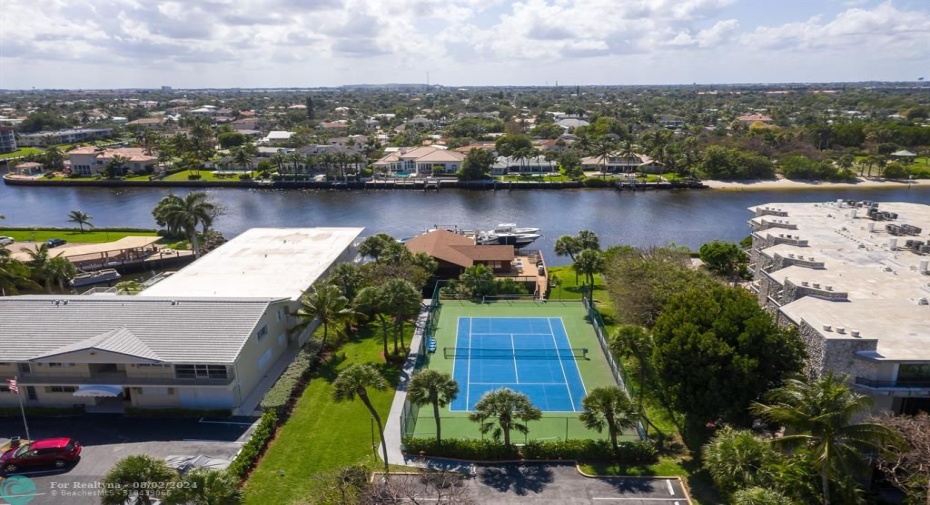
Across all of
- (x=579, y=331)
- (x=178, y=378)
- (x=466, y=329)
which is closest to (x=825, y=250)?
(x=579, y=331)

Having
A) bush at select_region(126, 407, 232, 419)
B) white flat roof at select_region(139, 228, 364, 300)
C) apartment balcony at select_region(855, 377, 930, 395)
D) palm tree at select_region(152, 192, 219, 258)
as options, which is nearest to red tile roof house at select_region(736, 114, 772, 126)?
white flat roof at select_region(139, 228, 364, 300)

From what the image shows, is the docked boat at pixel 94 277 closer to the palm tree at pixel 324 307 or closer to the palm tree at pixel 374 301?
the palm tree at pixel 324 307

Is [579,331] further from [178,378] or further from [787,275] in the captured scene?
[178,378]

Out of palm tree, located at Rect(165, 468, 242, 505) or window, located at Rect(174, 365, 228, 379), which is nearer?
palm tree, located at Rect(165, 468, 242, 505)

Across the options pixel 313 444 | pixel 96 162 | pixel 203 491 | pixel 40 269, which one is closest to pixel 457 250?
pixel 313 444

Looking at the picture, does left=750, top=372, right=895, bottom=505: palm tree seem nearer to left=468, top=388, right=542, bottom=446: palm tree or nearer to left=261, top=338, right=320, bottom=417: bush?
left=468, top=388, right=542, bottom=446: palm tree

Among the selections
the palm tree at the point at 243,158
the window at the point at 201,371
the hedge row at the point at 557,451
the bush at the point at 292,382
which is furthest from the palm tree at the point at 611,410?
the palm tree at the point at 243,158
